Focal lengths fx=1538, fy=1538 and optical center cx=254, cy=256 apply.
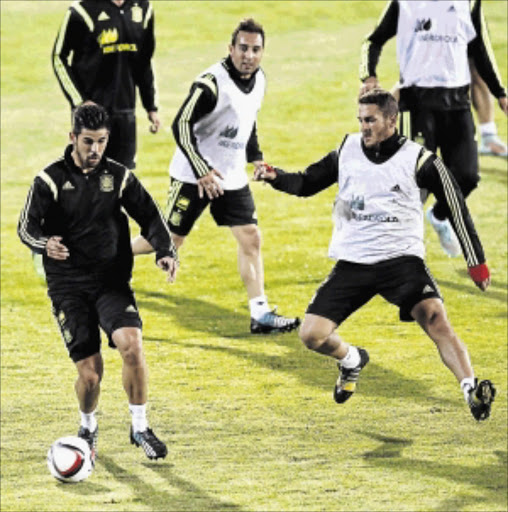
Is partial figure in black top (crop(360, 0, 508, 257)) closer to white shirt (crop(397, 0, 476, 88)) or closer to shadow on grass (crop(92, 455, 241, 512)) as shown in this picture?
white shirt (crop(397, 0, 476, 88))

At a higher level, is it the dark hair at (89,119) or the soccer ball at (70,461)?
the dark hair at (89,119)

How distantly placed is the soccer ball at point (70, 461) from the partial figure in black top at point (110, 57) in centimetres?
427

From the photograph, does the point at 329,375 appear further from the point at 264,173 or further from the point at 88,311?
the point at 88,311

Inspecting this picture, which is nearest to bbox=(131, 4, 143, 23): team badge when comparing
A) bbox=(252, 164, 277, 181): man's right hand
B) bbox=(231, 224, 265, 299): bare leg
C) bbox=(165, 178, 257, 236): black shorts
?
bbox=(165, 178, 257, 236): black shorts

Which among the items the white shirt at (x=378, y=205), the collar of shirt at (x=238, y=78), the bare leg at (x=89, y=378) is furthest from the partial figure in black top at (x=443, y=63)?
the bare leg at (x=89, y=378)

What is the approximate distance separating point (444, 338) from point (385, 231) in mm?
850

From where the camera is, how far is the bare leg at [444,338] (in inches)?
415

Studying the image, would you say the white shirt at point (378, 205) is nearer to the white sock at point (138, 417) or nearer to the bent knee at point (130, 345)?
the bent knee at point (130, 345)

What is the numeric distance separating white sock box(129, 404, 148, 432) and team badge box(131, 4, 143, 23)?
201 inches

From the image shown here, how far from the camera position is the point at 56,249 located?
9672mm

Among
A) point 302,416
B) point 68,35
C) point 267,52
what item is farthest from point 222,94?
point 267,52

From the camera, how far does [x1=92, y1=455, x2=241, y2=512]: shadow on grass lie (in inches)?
477

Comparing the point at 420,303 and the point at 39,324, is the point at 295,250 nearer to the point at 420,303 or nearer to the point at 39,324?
the point at 39,324

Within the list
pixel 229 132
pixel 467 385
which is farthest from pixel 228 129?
pixel 467 385
